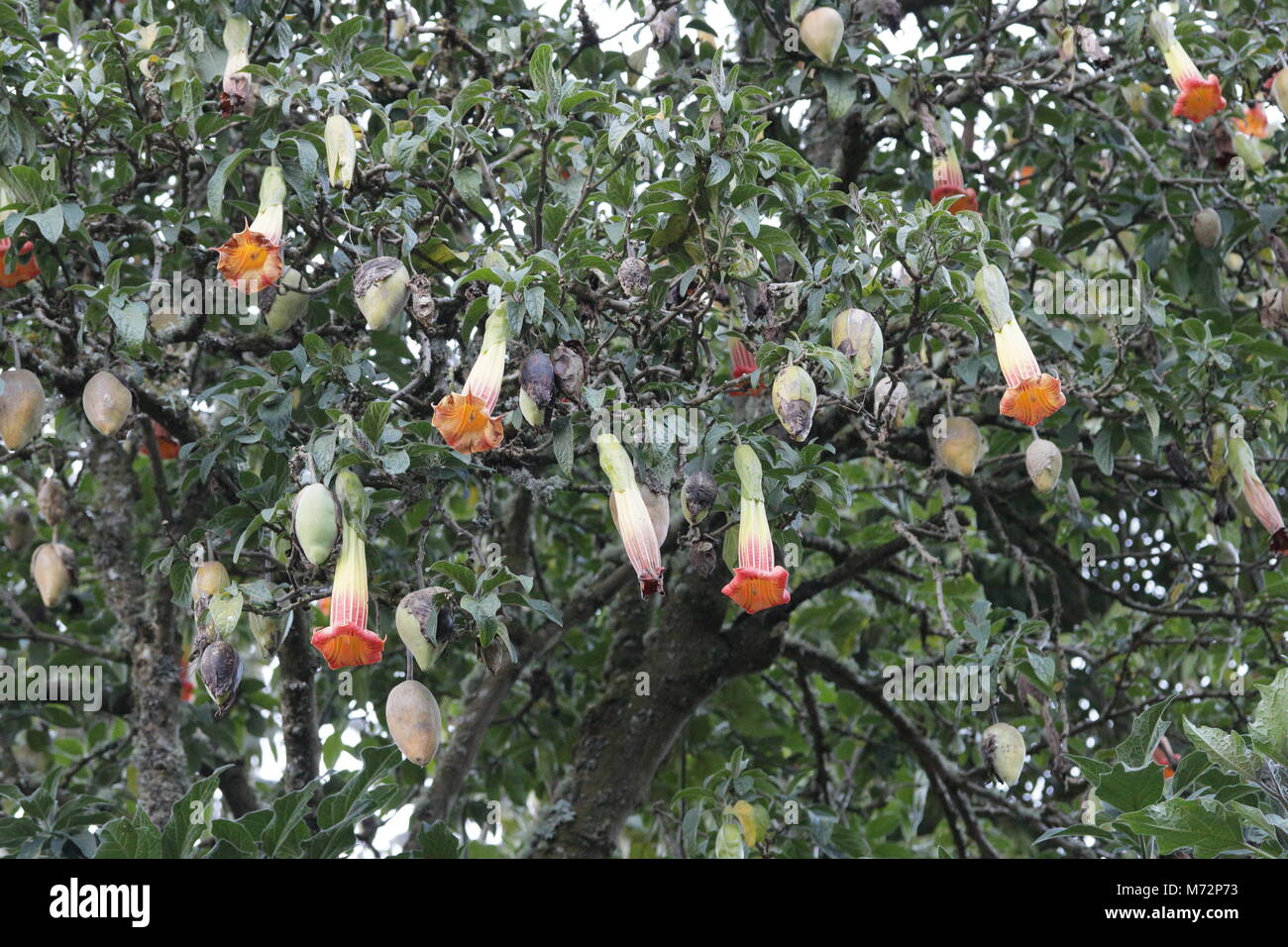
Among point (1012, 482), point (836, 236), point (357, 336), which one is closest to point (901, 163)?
point (1012, 482)

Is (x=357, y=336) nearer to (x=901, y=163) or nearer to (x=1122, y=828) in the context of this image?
(x=901, y=163)

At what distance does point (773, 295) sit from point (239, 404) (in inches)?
55.6

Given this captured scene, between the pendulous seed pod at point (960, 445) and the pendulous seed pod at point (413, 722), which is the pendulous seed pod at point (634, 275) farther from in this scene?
the pendulous seed pod at point (960, 445)

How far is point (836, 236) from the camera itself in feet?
11.5

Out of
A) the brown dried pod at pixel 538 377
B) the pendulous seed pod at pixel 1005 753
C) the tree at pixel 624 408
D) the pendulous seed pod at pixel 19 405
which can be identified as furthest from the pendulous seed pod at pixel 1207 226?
the pendulous seed pod at pixel 19 405

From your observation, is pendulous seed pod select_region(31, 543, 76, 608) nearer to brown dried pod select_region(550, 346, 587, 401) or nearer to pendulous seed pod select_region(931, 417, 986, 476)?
brown dried pod select_region(550, 346, 587, 401)

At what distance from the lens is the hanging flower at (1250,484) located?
12.9 ft

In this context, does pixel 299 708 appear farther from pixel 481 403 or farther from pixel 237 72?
pixel 237 72

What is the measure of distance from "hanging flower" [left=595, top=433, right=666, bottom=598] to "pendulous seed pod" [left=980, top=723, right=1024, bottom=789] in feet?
4.14

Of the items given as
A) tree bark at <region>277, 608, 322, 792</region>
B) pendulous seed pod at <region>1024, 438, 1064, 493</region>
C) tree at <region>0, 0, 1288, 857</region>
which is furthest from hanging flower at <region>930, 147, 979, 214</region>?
tree bark at <region>277, 608, 322, 792</region>

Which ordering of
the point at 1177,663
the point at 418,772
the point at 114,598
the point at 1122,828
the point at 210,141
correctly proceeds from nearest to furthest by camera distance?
the point at 1122,828
the point at 210,141
the point at 114,598
the point at 418,772
the point at 1177,663

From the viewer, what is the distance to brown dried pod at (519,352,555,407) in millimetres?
2770

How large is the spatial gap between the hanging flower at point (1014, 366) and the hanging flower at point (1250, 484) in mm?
1128

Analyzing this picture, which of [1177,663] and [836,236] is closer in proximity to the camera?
[836,236]
